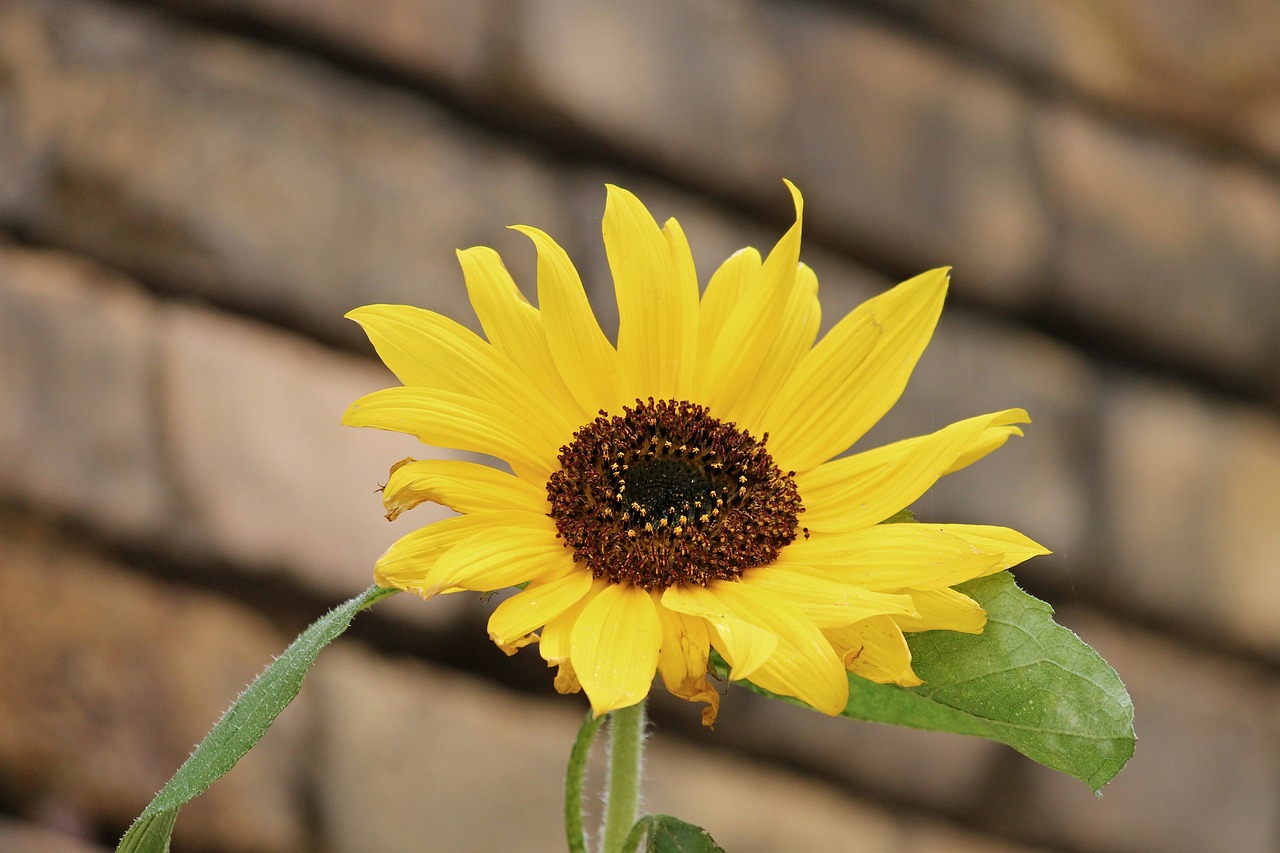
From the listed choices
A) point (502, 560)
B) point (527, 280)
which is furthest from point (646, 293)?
point (527, 280)

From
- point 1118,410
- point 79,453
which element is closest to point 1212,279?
point 1118,410

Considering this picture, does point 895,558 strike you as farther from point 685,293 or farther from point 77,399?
point 77,399

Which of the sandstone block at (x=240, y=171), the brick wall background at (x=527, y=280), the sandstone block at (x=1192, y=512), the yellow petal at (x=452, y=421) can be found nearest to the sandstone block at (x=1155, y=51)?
the brick wall background at (x=527, y=280)

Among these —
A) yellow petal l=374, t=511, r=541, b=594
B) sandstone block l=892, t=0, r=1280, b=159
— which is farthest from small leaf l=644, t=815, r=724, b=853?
sandstone block l=892, t=0, r=1280, b=159

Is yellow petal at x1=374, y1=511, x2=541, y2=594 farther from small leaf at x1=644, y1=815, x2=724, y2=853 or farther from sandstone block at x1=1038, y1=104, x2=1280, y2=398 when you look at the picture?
sandstone block at x1=1038, y1=104, x2=1280, y2=398

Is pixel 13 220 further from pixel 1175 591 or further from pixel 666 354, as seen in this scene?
pixel 1175 591
